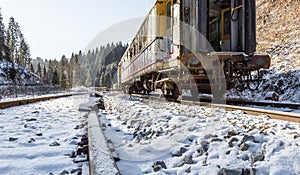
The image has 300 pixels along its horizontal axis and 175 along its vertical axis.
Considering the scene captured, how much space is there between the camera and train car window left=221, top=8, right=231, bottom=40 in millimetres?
7117

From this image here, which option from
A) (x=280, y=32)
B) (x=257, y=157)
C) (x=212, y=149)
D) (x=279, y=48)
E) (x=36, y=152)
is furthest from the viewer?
(x=280, y=32)

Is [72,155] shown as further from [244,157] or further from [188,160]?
[244,157]

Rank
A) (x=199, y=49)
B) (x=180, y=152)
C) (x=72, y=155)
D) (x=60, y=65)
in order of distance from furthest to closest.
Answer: (x=60, y=65)
(x=199, y=49)
(x=72, y=155)
(x=180, y=152)

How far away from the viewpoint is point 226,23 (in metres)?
7.26

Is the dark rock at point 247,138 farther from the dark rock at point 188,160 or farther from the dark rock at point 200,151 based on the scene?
the dark rock at point 188,160

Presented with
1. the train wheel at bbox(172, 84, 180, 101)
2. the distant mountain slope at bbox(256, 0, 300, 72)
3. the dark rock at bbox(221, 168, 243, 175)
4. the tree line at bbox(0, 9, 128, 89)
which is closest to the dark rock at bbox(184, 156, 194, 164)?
the dark rock at bbox(221, 168, 243, 175)

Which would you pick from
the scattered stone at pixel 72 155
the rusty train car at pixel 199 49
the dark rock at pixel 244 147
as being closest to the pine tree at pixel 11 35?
the rusty train car at pixel 199 49

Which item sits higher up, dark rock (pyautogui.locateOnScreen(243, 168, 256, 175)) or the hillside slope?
the hillside slope

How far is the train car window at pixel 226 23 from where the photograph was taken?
7.12 m

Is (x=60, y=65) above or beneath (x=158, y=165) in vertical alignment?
above

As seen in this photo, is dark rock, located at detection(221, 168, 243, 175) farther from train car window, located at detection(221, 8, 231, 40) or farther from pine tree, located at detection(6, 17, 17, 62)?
pine tree, located at detection(6, 17, 17, 62)

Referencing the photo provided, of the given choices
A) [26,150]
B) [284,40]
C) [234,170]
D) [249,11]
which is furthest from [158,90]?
[284,40]

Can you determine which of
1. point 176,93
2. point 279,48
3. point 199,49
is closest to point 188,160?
point 199,49

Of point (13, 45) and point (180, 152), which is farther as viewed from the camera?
point (13, 45)
